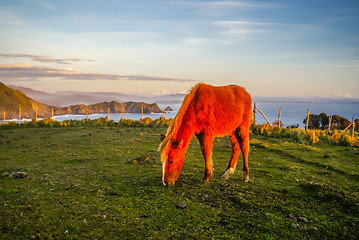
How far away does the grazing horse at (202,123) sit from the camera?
7.52 m

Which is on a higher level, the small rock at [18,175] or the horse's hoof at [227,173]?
the horse's hoof at [227,173]

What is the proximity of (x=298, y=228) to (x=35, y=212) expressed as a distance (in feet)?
20.0

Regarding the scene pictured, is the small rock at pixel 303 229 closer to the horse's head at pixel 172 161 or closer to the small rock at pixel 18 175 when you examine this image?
the horse's head at pixel 172 161

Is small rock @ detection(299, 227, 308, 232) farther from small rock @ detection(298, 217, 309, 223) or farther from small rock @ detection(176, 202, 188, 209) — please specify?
small rock @ detection(176, 202, 188, 209)

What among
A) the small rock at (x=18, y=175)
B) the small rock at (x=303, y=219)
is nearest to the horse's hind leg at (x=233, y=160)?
the small rock at (x=303, y=219)

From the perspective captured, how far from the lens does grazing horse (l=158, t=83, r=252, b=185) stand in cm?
752

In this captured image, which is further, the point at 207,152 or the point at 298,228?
the point at 207,152

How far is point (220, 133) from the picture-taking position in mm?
8273

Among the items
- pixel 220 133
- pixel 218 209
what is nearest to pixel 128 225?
pixel 218 209

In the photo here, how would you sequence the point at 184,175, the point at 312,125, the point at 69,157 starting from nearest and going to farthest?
the point at 184,175, the point at 69,157, the point at 312,125

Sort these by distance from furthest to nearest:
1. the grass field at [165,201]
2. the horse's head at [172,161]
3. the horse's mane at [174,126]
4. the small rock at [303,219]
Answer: the horse's head at [172,161] < the horse's mane at [174,126] < the small rock at [303,219] < the grass field at [165,201]

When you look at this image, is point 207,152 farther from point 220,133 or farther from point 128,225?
point 128,225

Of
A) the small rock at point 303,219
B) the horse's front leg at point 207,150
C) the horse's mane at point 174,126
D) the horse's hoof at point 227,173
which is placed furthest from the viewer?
the horse's hoof at point 227,173

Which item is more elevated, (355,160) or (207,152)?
(207,152)
